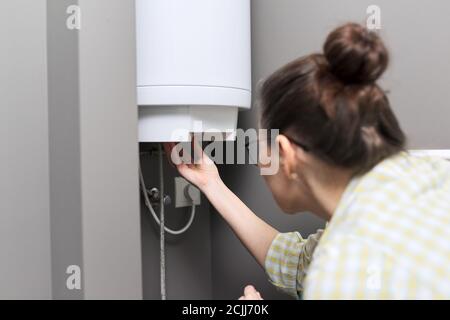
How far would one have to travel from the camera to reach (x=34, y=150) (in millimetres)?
986

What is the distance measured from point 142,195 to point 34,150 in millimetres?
345

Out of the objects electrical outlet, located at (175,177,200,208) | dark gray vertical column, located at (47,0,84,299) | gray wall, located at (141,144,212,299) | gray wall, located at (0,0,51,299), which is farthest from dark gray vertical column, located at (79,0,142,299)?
electrical outlet, located at (175,177,200,208)

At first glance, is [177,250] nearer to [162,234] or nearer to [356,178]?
[162,234]

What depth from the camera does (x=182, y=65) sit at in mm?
1025

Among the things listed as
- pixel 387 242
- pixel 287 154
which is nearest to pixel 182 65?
pixel 287 154

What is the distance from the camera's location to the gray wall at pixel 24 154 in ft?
3.12

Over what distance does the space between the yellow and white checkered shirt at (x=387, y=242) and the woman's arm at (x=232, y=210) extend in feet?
1.41

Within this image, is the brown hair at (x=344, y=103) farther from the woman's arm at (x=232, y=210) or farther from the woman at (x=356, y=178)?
the woman's arm at (x=232, y=210)

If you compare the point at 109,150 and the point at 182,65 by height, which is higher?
the point at 182,65

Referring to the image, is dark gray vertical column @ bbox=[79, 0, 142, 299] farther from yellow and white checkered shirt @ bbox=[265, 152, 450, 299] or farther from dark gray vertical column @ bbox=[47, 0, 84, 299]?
yellow and white checkered shirt @ bbox=[265, 152, 450, 299]

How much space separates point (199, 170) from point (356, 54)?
574mm

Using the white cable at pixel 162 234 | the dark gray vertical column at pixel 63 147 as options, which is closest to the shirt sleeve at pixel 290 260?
the white cable at pixel 162 234

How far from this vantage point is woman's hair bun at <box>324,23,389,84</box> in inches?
28.3

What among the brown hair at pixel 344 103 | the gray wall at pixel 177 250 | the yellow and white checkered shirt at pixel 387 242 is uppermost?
the brown hair at pixel 344 103
